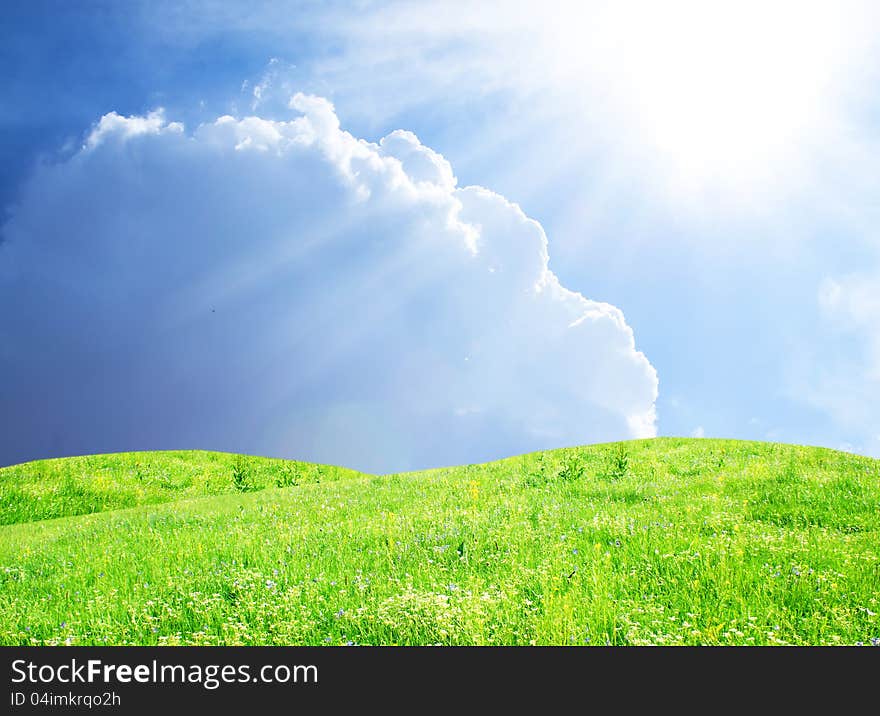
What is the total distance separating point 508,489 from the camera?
13.3 metres

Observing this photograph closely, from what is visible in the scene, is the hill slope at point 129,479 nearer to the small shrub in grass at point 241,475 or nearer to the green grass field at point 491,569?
the small shrub in grass at point 241,475

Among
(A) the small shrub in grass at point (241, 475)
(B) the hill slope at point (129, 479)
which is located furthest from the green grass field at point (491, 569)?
(B) the hill slope at point (129, 479)

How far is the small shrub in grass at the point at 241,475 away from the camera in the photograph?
2486cm

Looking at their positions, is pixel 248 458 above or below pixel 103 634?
above

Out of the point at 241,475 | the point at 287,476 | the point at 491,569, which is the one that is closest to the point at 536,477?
the point at 491,569

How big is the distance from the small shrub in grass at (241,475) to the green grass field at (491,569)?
439 inches

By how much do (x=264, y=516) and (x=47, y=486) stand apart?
61.0 ft

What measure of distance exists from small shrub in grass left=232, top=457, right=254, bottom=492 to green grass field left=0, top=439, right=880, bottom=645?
36.6ft

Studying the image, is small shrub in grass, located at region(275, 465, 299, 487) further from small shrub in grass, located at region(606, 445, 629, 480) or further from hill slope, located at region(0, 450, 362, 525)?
small shrub in grass, located at region(606, 445, 629, 480)

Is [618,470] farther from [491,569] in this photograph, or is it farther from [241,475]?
[241,475]

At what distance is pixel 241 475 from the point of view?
25266 mm
